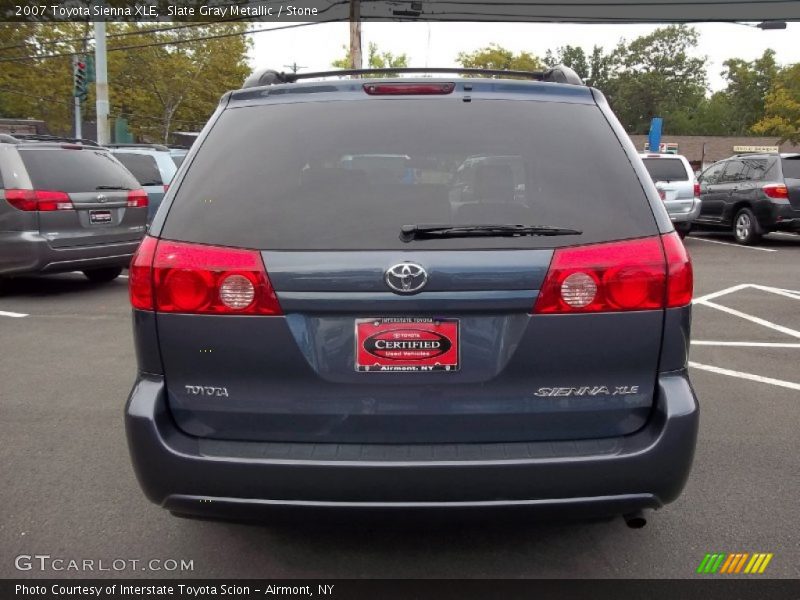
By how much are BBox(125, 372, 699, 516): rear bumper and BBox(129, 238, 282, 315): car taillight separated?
305 mm

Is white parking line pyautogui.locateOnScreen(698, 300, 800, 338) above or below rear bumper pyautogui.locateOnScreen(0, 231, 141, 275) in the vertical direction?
below

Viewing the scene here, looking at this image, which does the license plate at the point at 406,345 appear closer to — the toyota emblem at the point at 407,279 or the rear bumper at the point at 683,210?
the toyota emblem at the point at 407,279

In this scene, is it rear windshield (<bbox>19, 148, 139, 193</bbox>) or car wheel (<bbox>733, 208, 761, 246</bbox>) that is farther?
car wheel (<bbox>733, 208, 761, 246</bbox>)

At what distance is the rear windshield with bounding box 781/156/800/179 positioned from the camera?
1424 cm

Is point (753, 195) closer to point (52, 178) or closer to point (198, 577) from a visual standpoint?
point (52, 178)

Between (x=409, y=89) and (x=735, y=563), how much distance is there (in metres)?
2.20

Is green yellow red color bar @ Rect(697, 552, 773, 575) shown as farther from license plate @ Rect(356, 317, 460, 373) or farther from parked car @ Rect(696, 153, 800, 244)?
parked car @ Rect(696, 153, 800, 244)

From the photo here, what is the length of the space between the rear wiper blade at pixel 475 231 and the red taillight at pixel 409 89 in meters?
0.60

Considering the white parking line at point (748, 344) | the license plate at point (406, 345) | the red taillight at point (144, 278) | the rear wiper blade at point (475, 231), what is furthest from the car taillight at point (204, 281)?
the white parking line at point (748, 344)

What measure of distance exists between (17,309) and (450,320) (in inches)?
279

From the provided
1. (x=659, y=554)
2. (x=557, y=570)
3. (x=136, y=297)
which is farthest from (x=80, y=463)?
(x=659, y=554)

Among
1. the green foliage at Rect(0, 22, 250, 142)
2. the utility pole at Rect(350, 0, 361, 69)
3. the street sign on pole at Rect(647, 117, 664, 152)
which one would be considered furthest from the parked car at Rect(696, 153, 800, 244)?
the green foliage at Rect(0, 22, 250, 142)

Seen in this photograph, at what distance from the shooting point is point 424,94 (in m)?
2.70

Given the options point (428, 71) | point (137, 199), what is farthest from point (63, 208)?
point (428, 71)
